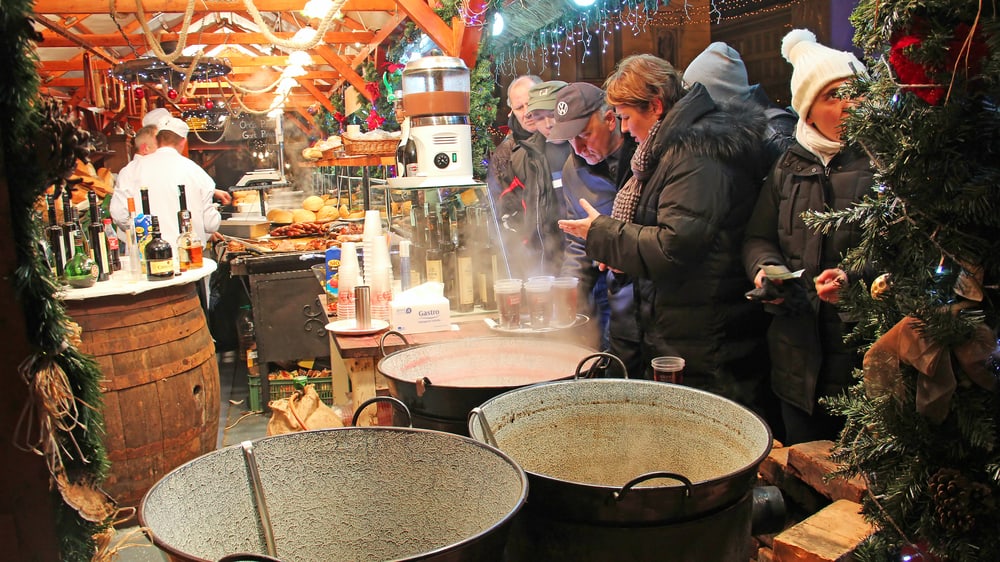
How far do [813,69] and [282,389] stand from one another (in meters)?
4.64

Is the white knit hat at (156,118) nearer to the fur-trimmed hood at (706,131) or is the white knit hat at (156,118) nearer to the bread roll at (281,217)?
the bread roll at (281,217)

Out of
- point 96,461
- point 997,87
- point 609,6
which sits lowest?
point 96,461

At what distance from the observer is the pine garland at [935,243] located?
4.03 feet

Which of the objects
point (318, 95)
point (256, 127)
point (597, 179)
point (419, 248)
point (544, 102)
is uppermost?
point (318, 95)

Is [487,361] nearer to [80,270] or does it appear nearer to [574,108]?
[574,108]

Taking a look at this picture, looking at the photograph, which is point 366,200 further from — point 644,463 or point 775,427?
point 644,463

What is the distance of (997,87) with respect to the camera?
1.19 meters

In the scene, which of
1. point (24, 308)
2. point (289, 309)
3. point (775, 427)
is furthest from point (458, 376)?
point (289, 309)

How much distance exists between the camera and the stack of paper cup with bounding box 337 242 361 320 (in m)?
3.33

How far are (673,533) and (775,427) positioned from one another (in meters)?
2.07

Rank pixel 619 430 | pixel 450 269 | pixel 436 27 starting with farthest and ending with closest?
pixel 436 27 < pixel 450 269 < pixel 619 430

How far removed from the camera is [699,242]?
2.91 metres

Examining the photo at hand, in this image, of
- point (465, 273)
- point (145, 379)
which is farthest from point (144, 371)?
point (465, 273)

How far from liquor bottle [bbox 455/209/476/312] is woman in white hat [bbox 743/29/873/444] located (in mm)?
1261
